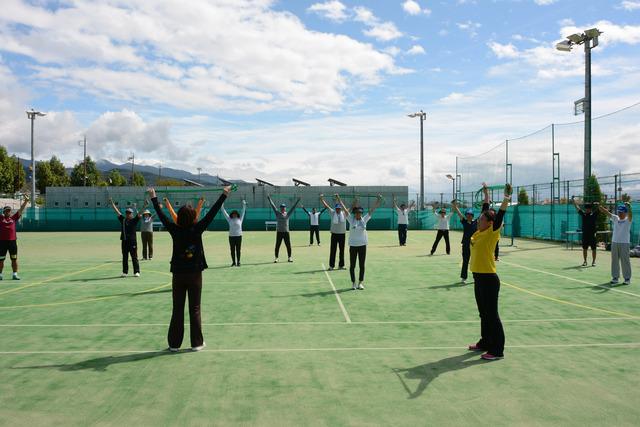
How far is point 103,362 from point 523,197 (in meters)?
33.1

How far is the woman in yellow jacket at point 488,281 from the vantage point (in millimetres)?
6953

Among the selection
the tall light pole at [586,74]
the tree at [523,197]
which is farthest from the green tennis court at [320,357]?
the tree at [523,197]

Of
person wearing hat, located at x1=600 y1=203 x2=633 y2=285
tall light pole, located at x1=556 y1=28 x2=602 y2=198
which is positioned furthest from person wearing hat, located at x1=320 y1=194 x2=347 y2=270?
tall light pole, located at x1=556 y1=28 x2=602 y2=198

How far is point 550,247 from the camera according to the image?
25656mm

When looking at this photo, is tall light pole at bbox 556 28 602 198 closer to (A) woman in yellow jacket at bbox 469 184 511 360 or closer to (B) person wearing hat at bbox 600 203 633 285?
(B) person wearing hat at bbox 600 203 633 285

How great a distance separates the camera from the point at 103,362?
269 inches

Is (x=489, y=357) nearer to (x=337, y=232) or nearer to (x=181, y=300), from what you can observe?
(x=181, y=300)

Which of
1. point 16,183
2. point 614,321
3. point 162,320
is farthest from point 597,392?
point 16,183

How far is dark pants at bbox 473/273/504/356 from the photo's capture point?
22.8ft

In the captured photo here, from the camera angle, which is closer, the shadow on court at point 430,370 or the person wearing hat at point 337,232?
the shadow on court at point 430,370

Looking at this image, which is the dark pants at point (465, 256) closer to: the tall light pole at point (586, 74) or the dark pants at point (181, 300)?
the dark pants at point (181, 300)

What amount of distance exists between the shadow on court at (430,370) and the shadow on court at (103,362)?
3.23 meters

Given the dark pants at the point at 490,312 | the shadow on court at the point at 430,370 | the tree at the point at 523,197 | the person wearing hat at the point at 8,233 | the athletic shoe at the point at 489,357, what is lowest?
the shadow on court at the point at 430,370

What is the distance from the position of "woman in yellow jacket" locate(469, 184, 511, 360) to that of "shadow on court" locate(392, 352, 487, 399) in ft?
0.81
